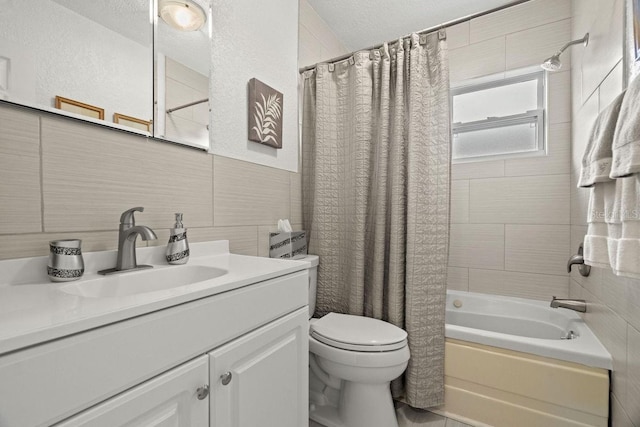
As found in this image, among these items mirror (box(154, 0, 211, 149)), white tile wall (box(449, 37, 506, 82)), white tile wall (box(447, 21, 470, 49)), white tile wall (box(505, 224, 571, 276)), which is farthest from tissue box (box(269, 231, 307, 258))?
white tile wall (box(447, 21, 470, 49))

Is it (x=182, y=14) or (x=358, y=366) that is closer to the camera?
(x=182, y=14)

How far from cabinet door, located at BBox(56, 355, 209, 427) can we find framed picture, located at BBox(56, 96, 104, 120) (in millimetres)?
796

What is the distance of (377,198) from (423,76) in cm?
69

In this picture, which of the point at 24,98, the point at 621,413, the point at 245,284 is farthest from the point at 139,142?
the point at 621,413

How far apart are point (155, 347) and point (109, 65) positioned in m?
0.91

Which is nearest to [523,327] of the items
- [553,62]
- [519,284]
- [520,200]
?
[519,284]

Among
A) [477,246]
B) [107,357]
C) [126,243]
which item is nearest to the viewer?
[107,357]

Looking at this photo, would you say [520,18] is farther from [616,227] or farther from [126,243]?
[126,243]

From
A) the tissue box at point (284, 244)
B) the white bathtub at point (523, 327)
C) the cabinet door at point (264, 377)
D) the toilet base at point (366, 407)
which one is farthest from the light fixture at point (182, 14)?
the white bathtub at point (523, 327)

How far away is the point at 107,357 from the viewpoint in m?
0.50

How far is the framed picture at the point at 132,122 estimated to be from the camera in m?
0.96

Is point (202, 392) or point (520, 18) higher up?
point (520, 18)

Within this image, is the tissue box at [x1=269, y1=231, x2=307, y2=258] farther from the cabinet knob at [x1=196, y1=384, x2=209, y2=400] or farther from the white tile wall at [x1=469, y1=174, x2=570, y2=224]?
the white tile wall at [x1=469, y1=174, x2=570, y2=224]

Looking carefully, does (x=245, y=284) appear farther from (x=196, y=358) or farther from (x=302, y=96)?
(x=302, y=96)
